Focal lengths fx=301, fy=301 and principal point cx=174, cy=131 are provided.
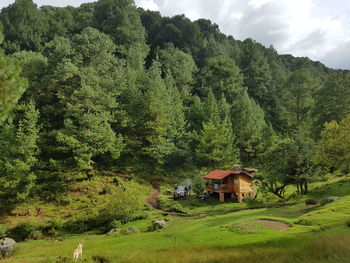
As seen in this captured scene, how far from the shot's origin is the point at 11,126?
135ft

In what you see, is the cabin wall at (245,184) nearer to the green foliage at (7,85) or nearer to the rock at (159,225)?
the rock at (159,225)

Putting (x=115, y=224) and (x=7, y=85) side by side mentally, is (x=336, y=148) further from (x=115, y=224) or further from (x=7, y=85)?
(x=7, y=85)

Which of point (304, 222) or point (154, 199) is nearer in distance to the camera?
point (304, 222)

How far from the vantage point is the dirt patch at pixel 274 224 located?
950 inches

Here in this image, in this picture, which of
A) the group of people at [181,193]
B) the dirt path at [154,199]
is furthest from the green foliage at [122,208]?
the group of people at [181,193]

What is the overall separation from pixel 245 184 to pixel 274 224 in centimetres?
2118

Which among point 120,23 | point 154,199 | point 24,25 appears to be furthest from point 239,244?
point 24,25

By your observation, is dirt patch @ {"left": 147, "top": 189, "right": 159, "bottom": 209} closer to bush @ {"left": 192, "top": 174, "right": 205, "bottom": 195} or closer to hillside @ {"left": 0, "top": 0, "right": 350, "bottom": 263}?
hillside @ {"left": 0, "top": 0, "right": 350, "bottom": 263}

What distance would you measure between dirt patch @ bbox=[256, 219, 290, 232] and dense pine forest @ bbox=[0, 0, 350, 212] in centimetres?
1877

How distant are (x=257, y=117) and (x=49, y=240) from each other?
6280cm

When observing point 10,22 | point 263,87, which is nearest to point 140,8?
point 10,22

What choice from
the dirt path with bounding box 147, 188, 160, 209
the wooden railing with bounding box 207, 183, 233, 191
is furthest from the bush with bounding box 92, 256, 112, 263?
the wooden railing with bounding box 207, 183, 233, 191

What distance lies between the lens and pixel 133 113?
58750mm

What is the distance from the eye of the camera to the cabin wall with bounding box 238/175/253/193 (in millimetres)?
45625
